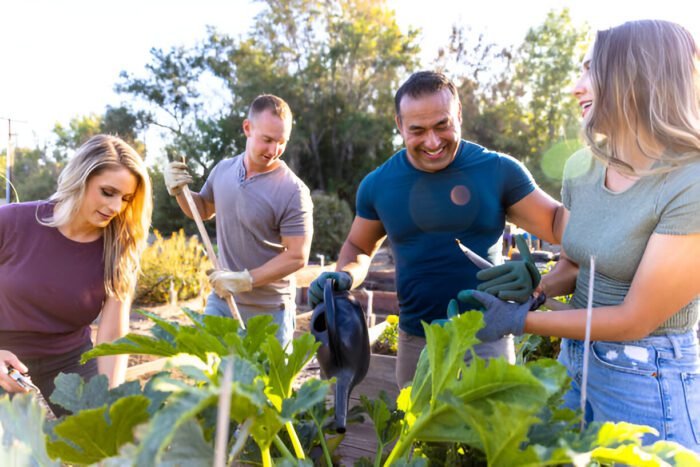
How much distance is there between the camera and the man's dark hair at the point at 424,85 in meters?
1.99

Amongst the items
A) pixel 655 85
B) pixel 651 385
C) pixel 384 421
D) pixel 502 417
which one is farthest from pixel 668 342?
pixel 502 417

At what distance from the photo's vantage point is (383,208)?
2.18 meters

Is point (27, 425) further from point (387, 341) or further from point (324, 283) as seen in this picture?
point (387, 341)

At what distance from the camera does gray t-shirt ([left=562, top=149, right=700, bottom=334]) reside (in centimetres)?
112

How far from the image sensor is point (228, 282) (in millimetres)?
2787

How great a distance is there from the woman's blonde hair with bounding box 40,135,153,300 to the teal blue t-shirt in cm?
102

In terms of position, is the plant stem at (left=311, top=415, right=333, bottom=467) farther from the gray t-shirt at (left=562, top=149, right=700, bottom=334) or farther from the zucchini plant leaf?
the gray t-shirt at (left=562, top=149, right=700, bottom=334)

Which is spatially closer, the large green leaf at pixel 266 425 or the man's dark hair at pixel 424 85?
the large green leaf at pixel 266 425

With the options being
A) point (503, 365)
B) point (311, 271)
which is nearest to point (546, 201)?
point (503, 365)

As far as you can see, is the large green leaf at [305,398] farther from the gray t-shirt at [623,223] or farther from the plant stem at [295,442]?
the gray t-shirt at [623,223]

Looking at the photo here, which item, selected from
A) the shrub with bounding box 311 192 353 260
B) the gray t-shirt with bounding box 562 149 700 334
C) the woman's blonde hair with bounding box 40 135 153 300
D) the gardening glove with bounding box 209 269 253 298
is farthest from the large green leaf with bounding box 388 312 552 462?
the shrub with bounding box 311 192 353 260

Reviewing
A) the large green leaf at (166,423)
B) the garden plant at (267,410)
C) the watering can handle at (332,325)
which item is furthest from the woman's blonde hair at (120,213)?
the large green leaf at (166,423)

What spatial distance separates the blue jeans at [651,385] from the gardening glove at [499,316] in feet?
0.63

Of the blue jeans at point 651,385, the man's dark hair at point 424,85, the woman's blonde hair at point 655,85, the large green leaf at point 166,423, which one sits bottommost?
the blue jeans at point 651,385
